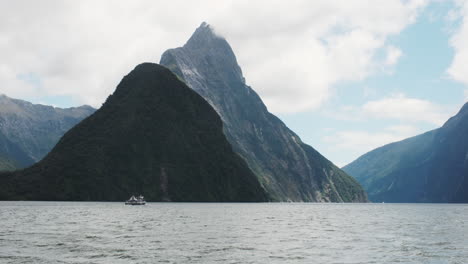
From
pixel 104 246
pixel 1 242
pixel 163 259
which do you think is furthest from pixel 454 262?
pixel 1 242

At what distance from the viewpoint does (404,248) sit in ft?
207

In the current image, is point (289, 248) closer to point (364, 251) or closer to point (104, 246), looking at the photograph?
point (364, 251)

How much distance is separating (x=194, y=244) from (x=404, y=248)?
28169mm

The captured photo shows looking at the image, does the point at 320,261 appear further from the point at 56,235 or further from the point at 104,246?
the point at 56,235

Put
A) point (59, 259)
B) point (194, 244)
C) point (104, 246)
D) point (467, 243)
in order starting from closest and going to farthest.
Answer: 1. point (59, 259)
2. point (104, 246)
3. point (194, 244)
4. point (467, 243)

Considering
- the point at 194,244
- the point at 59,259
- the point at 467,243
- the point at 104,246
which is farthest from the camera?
the point at 467,243

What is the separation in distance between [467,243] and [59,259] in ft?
189

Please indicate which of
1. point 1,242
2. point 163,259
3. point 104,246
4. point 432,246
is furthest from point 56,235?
point 432,246

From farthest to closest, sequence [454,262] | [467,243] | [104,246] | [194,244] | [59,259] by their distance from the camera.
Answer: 1. [467,243]
2. [194,244]
3. [104,246]
4. [454,262]
5. [59,259]

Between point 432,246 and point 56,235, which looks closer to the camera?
point 432,246

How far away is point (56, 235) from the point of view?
2785 inches

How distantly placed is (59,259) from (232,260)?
57.5 ft

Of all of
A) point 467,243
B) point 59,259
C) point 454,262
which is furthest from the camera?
point 467,243

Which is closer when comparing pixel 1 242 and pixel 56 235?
pixel 1 242
